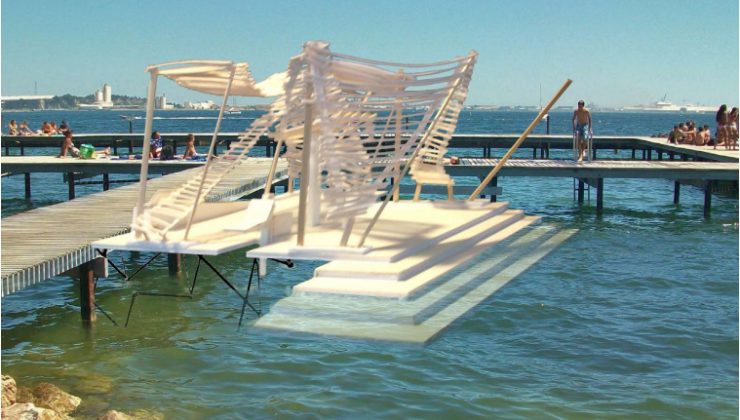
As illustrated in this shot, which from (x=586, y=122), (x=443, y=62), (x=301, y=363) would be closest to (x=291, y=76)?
(x=443, y=62)

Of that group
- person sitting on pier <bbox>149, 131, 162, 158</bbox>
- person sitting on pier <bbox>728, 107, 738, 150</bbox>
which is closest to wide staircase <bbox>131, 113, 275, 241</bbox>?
person sitting on pier <bbox>149, 131, 162, 158</bbox>

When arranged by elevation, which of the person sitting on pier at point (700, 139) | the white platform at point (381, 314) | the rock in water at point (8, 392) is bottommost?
the rock in water at point (8, 392)

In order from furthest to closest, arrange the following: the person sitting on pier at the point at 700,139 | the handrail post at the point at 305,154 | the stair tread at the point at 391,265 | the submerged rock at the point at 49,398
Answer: the person sitting on pier at the point at 700,139
the handrail post at the point at 305,154
the stair tread at the point at 391,265
the submerged rock at the point at 49,398

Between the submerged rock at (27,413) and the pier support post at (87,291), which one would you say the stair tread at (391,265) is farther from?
the pier support post at (87,291)

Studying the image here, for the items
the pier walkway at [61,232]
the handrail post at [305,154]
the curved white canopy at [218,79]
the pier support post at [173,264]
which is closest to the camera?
the pier walkway at [61,232]

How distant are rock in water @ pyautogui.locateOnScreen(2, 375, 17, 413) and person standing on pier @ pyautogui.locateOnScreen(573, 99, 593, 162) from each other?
1452cm

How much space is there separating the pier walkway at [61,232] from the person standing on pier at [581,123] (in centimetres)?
801

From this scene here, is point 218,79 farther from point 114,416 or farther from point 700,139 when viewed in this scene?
point 700,139

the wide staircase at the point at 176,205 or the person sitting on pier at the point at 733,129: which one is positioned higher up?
the person sitting on pier at the point at 733,129

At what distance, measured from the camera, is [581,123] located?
1995 cm


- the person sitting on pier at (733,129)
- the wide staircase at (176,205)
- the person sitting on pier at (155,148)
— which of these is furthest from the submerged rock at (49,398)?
the person sitting on pier at (733,129)

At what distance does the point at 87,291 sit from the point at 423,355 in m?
4.27

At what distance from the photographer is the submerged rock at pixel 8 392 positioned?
795 centimetres

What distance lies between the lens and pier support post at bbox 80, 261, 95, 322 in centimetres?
1077
